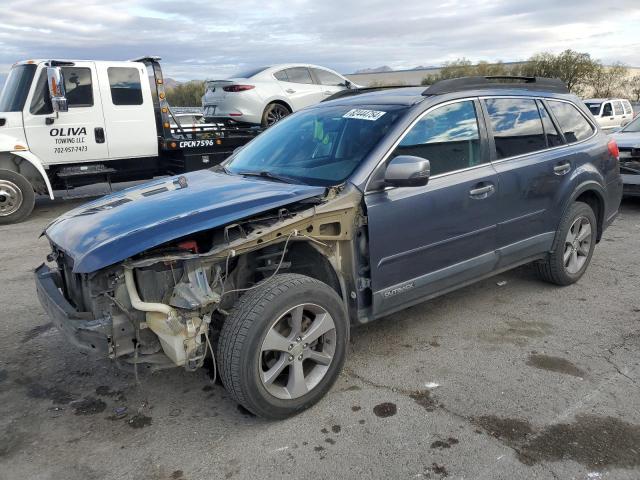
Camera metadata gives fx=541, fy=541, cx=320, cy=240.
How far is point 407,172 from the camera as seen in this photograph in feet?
10.4

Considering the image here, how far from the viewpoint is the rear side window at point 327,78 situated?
12305mm

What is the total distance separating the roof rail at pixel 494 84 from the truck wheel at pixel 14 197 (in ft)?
23.2

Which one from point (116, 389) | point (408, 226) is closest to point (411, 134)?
point (408, 226)

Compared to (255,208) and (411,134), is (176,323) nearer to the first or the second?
(255,208)

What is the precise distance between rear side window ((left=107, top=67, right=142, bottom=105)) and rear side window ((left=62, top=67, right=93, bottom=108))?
14.2 inches

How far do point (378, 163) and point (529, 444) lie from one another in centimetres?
178

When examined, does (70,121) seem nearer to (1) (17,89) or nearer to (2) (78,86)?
(2) (78,86)

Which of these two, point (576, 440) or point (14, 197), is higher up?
point (14, 197)

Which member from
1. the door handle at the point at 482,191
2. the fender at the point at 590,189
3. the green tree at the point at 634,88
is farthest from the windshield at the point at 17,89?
the green tree at the point at 634,88

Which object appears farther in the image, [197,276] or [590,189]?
[590,189]

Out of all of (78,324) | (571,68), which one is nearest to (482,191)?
(78,324)

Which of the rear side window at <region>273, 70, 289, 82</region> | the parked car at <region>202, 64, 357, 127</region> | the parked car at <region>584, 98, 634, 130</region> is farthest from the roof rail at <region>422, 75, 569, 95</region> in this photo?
the parked car at <region>584, 98, 634, 130</region>

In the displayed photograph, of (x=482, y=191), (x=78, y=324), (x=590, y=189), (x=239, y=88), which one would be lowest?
(x=78, y=324)

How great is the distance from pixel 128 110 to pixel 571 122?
23.9ft
